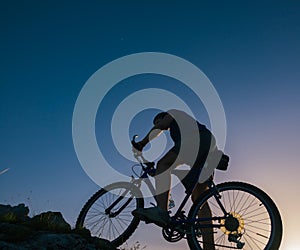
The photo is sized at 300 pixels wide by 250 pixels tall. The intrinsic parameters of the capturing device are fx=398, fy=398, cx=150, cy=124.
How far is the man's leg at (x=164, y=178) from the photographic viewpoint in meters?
7.30

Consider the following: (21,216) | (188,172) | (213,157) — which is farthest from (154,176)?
(21,216)

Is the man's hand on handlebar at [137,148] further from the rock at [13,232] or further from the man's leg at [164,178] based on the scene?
the rock at [13,232]

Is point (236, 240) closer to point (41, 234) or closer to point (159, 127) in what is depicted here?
point (159, 127)

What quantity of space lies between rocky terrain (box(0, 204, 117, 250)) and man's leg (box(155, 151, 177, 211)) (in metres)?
1.29

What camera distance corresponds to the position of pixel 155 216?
6.87 meters

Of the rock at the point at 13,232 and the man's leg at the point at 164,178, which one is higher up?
the man's leg at the point at 164,178

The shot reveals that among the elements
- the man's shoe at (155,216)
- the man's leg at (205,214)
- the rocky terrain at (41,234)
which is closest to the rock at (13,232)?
the rocky terrain at (41,234)

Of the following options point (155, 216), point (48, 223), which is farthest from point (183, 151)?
point (48, 223)

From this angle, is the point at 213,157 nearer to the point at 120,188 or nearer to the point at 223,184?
the point at 223,184

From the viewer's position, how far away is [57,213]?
7.45 meters

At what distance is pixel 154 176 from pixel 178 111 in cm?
133

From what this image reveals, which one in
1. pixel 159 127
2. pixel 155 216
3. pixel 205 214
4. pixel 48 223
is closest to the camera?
pixel 48 223

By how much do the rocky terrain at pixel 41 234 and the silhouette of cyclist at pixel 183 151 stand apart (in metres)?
1.13

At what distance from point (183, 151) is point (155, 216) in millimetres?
1340
